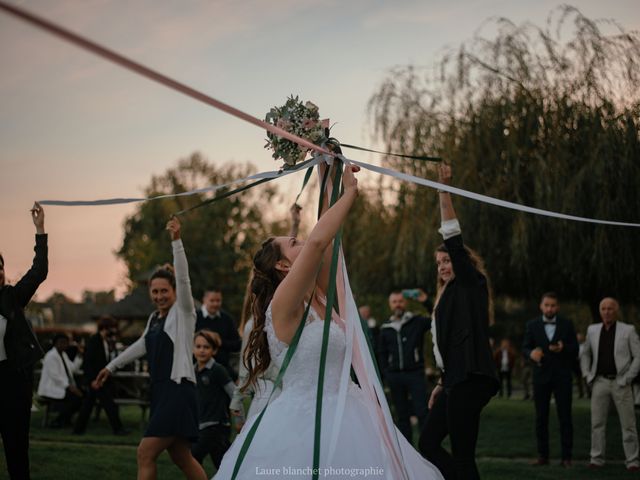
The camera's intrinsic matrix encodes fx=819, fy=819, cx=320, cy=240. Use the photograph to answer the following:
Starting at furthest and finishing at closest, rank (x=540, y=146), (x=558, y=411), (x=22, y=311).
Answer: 1. (x=540, y=146)
2. (x=558, y=411)
3. (x=22, y=311)

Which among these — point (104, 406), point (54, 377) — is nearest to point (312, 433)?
point (104, 406)

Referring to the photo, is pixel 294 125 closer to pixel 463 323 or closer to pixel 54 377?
pixel 463 323

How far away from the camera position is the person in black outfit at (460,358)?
5758mm

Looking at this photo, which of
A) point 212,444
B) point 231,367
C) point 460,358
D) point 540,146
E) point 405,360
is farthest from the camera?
point 540,146

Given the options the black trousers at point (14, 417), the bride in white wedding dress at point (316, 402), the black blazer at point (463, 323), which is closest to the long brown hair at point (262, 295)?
the bride in white wedding dress at point (316, 402)

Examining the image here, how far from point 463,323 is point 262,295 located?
2010 mm

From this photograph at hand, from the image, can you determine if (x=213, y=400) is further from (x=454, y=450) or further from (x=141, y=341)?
(x=454, y=450)

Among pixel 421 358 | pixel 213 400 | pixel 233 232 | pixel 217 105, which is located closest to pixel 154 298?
pixel 213 400

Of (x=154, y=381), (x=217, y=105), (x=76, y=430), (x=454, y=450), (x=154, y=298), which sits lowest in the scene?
(x=76, y=430)

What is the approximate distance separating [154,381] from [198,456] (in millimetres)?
1029

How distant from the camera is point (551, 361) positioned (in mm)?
10688

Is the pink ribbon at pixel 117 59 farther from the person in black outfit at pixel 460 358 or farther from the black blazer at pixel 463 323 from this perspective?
the black blazer at pixel 463 323

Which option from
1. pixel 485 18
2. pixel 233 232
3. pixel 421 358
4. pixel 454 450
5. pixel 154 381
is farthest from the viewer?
pixel 233 232

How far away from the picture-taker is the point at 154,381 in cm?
649
